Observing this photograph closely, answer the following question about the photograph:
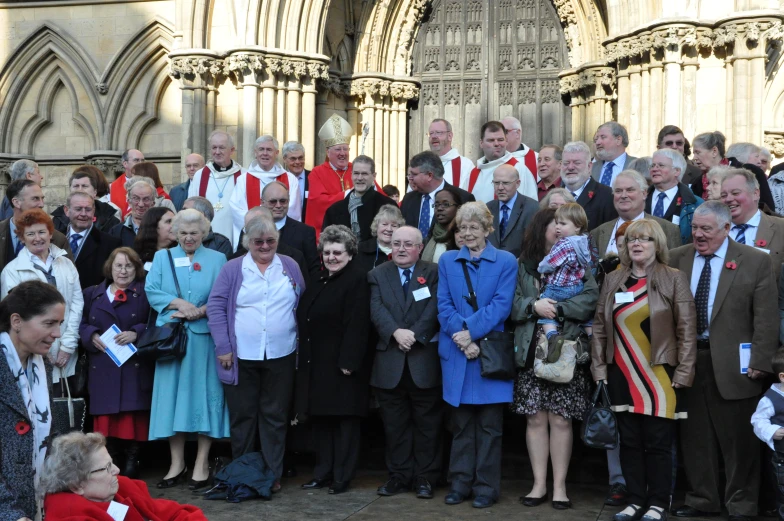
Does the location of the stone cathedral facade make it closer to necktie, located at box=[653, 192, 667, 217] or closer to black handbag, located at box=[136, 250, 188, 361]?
necktie, located at box=[653, 192, 667, 217]

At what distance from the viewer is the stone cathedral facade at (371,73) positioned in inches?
421

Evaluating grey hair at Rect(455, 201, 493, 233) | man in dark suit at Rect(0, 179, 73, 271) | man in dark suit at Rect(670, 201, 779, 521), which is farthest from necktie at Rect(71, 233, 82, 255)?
man in dark suit at Rect(670, 201, 779, 521)

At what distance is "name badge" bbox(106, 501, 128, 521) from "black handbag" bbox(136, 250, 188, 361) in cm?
268

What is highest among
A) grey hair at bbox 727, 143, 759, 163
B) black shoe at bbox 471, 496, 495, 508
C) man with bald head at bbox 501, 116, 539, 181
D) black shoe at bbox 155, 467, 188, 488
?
man with bald head at bbox 501, 116, 539, 181

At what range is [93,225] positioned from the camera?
24.5ft

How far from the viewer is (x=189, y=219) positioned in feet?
22.2

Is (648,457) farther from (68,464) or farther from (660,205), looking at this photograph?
(68,464)

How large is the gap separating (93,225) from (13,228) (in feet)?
1.93

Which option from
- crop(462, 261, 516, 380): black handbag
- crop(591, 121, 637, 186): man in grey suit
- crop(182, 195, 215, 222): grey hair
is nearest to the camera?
crop(462, 261, 516, 380): black handbag

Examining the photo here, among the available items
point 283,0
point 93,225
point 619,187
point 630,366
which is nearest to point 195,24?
point 283,0

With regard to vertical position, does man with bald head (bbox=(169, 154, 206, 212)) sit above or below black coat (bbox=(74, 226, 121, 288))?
above

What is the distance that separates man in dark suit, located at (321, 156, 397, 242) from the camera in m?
7.66

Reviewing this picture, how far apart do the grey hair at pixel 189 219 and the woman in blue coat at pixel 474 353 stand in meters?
1.82

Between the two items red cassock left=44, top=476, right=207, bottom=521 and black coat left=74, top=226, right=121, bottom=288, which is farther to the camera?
black coat left=74, top=226, right=121, bottom=288
